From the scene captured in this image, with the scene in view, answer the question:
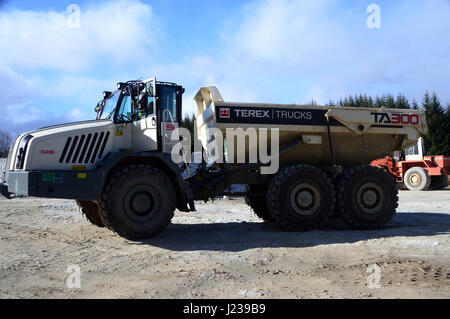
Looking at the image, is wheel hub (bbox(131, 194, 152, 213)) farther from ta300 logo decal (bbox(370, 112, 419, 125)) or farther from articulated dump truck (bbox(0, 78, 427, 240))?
ta300 logo decal (bbox(370, 112, 419, 125))

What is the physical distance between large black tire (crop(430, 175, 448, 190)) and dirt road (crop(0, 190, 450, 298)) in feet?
41.8

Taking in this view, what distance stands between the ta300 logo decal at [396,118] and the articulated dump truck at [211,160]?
24 mm

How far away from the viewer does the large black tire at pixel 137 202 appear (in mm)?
6449

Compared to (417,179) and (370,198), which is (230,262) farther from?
(417,179)

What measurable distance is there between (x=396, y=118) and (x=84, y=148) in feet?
20.8

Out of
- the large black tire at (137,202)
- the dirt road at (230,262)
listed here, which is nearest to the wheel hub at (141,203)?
the large black tire at (137,202)

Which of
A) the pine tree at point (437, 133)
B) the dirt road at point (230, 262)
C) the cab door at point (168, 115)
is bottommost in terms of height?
the dirt road at point (230, 262)

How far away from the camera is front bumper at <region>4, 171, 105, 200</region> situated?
20.0 ft

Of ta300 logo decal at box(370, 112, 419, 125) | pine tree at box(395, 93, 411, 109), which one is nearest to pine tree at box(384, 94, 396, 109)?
pine tree at box(395, 93, 411, 109)

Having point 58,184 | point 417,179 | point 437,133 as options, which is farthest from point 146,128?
point 437,133

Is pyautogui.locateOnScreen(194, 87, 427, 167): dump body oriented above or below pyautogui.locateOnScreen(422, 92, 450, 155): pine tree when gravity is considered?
below

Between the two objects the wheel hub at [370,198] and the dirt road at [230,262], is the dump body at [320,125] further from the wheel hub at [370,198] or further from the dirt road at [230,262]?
the dirt road at [230,262]

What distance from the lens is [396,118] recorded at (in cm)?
851
